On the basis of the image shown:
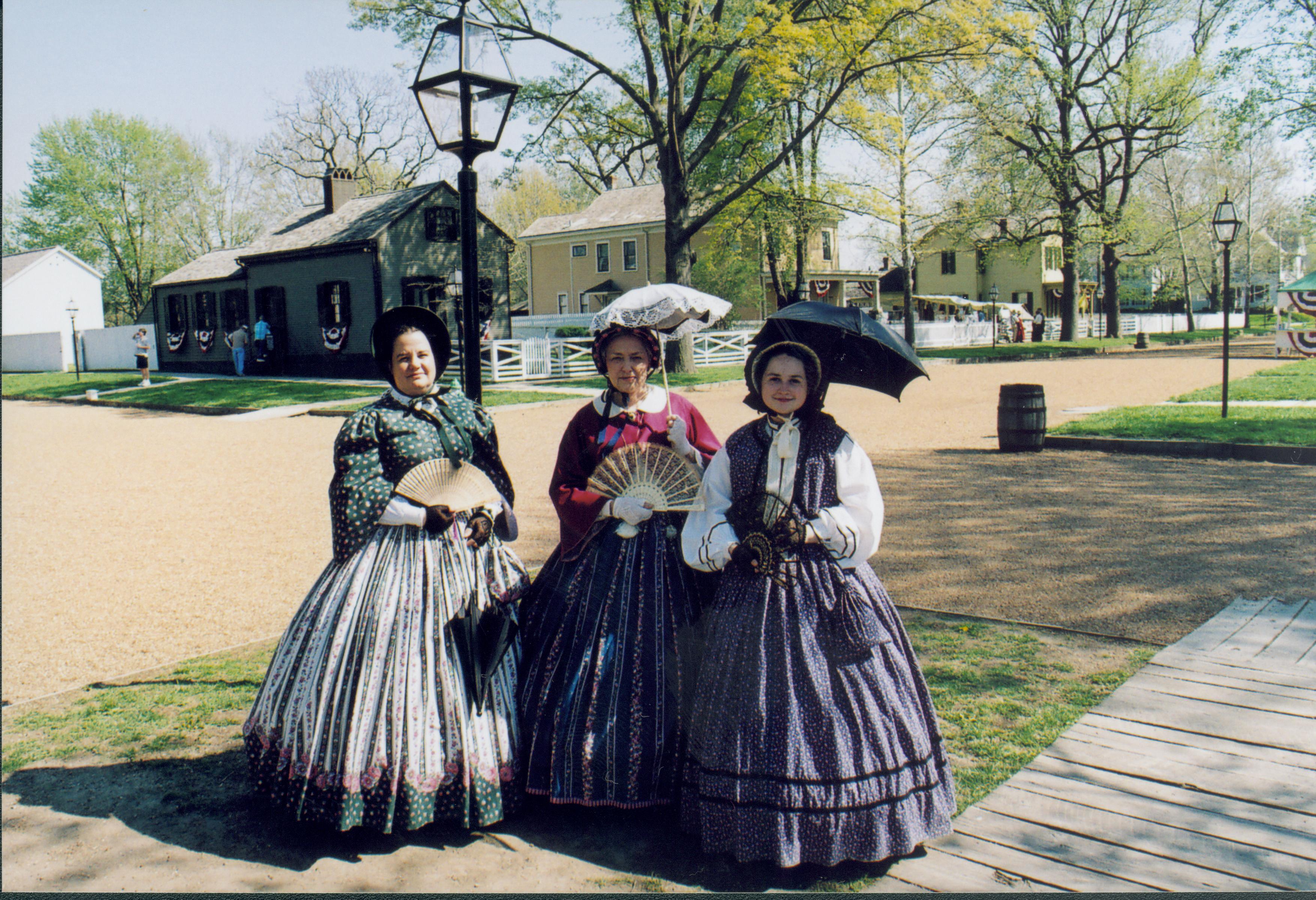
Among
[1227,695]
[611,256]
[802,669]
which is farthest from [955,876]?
[611,256]

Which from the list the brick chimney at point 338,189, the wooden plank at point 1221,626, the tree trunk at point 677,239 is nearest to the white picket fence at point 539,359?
the tree trunk at point 677,239

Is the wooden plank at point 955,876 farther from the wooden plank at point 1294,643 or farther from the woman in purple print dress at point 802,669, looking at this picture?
the wooden plank at point 1294,643

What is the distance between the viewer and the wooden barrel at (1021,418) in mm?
10992

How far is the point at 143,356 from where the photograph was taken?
1110 inches

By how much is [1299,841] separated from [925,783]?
1143 mm

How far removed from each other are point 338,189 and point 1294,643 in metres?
31.3

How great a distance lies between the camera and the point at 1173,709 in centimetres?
393

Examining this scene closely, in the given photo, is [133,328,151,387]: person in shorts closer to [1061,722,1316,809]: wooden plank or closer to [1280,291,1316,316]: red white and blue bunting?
[1061,722,1316,809]: wooden plank

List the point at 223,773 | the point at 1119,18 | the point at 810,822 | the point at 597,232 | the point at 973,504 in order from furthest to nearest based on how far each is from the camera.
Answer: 1. the point at 597,232
2. the point at 1119,18
3. the point at 973,504
4. the point at 223,773
5. the point at 810,822

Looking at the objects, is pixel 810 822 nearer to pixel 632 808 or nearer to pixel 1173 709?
pixel 632 808

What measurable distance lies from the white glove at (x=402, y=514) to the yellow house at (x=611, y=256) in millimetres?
37856

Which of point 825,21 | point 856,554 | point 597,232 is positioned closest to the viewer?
point 856,554

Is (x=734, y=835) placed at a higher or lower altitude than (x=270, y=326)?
lower

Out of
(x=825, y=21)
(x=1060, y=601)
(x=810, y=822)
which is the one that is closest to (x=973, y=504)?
(x=1060, y=601)
